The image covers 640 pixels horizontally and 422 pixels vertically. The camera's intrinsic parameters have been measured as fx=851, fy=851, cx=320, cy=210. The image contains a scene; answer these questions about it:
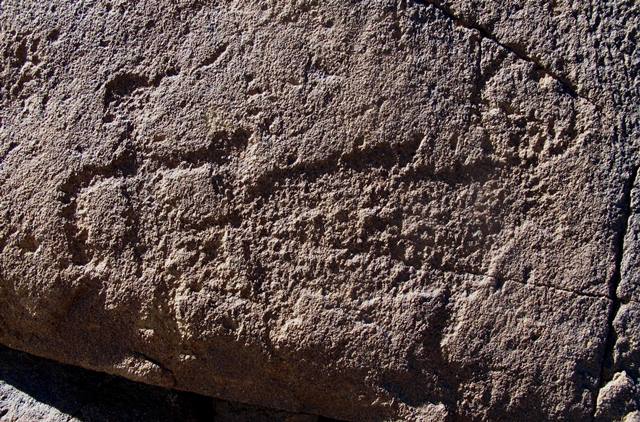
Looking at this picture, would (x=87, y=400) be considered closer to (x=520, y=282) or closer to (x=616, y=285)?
(x=520, y=282)

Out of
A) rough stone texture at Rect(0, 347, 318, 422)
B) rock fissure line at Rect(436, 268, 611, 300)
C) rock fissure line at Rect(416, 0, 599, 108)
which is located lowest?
rough stone texture at Rect(0, 347, 318, 422)

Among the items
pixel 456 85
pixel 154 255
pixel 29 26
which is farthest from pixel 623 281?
pixel 29 26

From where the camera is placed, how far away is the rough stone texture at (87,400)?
1295 mm

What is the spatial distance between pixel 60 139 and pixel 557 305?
0.71 meters

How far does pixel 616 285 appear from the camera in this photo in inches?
42.3

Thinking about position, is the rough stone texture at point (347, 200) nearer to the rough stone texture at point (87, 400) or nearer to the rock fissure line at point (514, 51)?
the rock fissure line at point (514, 51)

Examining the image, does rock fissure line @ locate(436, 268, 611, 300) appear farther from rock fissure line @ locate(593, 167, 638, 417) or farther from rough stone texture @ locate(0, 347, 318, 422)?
rough stone texture @ locate(0, 347, 318, 422)

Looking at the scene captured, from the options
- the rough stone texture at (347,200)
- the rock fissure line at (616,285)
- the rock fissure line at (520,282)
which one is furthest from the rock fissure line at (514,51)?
the rock fissure line at (520,282)

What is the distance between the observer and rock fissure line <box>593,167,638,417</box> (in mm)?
1072

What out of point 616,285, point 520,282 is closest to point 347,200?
point 520,282

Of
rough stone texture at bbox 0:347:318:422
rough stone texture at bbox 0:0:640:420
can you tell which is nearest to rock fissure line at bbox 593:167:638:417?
rough stone texture at bbox 0:0:640:420

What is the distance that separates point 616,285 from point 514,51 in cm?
33

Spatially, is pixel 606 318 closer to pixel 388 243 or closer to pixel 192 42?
pixel 388 243

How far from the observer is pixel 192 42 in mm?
1159
